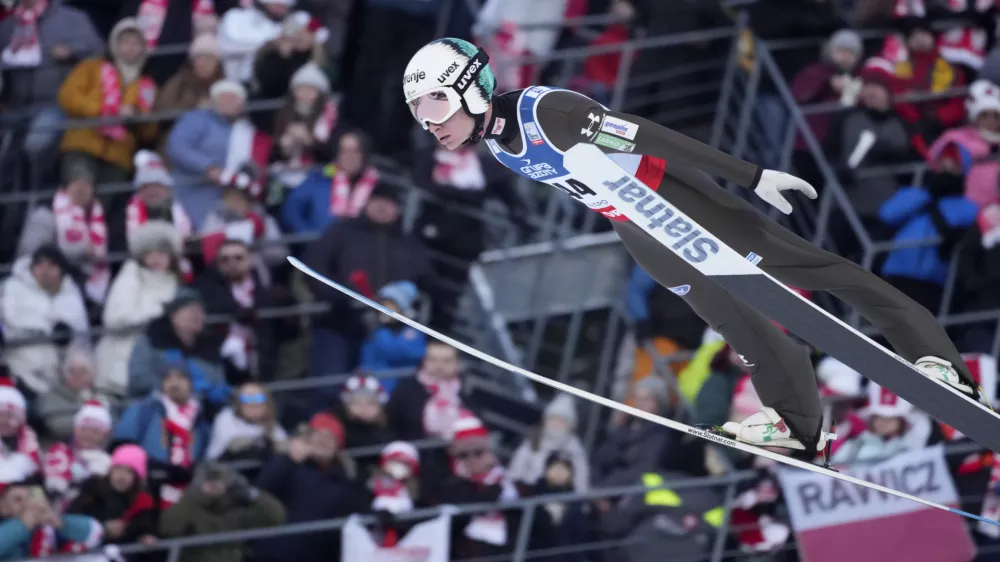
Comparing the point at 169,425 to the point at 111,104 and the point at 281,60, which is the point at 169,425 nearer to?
the point at 111,104

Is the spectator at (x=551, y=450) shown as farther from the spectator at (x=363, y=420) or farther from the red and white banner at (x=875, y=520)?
the red and white banner at (x=875, y=520)

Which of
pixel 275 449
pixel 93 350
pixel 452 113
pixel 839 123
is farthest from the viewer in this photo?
pixel 839 123

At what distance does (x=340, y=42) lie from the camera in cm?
1092

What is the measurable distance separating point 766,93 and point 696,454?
9.05 ft

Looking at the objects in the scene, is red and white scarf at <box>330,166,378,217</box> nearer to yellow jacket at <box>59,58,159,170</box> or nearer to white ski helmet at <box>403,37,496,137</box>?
yellow jacket at <box>59,58,159,170</box>

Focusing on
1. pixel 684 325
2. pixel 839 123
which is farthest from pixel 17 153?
pixel 839 123

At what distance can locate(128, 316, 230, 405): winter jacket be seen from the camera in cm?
942

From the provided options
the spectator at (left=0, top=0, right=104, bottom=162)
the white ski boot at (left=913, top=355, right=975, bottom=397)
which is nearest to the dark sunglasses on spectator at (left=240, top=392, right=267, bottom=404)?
the spectator at (left=0, top=0, right=104, bottom=162)

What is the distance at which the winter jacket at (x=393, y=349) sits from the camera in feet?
31.4

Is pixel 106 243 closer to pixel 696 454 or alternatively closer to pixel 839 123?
pixel 696 454

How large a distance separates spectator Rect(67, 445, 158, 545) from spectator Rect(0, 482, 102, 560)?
61 mm

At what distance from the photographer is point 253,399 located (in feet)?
30.0

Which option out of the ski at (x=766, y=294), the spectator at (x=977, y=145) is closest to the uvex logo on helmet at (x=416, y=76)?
the ski at (x=766, y=294)

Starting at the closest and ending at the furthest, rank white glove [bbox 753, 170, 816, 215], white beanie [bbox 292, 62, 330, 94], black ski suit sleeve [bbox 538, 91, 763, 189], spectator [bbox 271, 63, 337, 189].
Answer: white glove [bbox 753, 170, 816, 215], black ski suit sleeve [bbox 538, 91, 763, 189], spectator [bbox 271, 63, 337, 189], white beanie [bbox 292, 62, 330, 94]
